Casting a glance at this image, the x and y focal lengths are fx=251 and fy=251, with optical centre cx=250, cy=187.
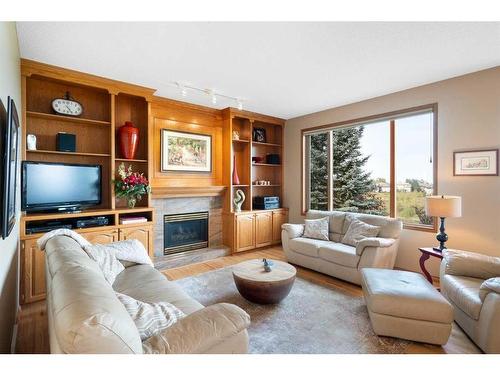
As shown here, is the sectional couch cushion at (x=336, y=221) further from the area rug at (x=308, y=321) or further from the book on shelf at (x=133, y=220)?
the book on shelf at (x=133, y=220)

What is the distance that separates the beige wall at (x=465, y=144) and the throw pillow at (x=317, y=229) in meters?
1.08

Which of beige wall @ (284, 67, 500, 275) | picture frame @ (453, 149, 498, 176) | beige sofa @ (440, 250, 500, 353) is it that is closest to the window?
beige wall @ (284, 67, 500, 275)

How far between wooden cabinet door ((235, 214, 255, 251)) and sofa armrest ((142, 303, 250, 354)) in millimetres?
3257

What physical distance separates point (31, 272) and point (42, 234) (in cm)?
40

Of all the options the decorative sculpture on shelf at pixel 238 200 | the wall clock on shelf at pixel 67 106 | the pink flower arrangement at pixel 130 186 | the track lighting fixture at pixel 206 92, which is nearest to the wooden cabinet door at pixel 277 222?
the decorative sculpture on shelf at pixel 238 200

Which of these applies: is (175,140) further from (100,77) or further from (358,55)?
(358,55)

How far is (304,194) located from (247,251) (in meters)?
1.61

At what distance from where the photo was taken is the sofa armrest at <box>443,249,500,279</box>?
88.5 inches

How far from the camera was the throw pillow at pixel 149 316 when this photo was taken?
127cm

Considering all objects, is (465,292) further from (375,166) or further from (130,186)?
(130,186)

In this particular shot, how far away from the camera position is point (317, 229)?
399 centimetres
